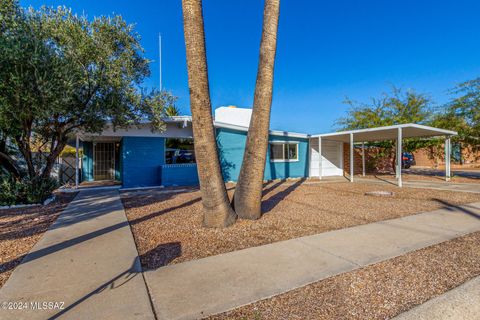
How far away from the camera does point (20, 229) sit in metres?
5.30

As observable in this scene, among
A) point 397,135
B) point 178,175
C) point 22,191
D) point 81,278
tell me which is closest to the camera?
point 81,278

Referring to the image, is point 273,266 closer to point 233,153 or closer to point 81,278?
point 81,278

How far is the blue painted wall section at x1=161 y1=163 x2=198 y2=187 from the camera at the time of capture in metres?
12.3

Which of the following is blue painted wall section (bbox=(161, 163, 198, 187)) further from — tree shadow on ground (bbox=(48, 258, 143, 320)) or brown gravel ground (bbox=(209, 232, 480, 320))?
brown gravel ground (bbox=(209, 232, 480, 320))

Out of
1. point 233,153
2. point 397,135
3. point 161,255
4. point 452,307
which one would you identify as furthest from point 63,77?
point 397,135

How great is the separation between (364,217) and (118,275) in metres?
5.34

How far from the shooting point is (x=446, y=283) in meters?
3.08

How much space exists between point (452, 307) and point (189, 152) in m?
14.1

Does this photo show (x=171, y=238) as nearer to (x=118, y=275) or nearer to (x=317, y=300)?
(x=118, y=275)

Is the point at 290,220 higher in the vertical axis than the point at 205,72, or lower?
lower

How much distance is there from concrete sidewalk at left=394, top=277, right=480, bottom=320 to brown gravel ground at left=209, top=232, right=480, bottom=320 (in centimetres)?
9

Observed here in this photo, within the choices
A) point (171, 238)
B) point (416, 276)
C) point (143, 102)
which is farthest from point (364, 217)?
point (143, 102)

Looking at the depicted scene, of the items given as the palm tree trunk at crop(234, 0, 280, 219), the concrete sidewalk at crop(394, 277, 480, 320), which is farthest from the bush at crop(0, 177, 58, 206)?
the concrete sidewalk at crop(394, 277, 480, 320)

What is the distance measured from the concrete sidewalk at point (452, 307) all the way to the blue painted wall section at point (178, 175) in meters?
11.0
